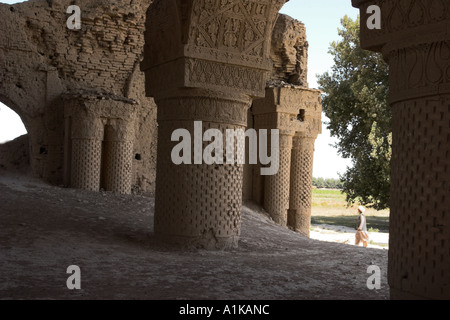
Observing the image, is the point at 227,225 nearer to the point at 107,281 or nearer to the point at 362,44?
the point at 107,281

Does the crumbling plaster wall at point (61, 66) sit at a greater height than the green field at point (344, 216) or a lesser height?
greater

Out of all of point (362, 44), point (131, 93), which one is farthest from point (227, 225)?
A: point (131, 93)

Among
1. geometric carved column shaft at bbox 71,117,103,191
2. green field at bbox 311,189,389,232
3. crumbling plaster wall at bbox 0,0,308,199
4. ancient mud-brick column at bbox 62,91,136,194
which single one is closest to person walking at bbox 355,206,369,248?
crumbling plaster wall at bbox 0,0,308,199

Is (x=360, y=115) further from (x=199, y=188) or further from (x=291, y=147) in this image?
(x=199, y=188)

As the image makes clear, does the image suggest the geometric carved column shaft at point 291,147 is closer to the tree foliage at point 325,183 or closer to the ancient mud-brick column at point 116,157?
the ancient mud-brick column at point 116,157

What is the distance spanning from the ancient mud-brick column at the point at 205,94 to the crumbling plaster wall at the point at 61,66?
5427 millimetres

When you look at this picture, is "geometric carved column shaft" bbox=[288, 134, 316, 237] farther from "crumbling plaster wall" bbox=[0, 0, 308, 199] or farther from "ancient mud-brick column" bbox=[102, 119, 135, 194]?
"ancient mud-brick column" bbox=[102, 119, 135, 194]

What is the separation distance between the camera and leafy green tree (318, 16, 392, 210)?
18.1m

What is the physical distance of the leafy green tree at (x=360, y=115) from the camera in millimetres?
18094

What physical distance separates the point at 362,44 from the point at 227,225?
3554mm

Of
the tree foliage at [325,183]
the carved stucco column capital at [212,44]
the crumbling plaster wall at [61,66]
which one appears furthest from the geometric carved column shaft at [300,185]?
the tree foliage at [325,183]

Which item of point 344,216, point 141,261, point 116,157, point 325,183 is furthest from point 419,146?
point 325,183

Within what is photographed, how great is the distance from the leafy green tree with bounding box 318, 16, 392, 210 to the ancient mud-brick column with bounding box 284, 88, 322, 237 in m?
5.43
